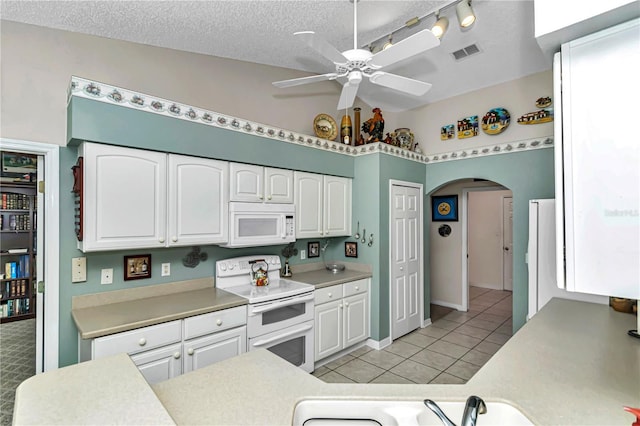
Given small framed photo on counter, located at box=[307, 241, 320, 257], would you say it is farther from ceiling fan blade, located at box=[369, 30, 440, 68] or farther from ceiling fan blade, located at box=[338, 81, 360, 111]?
ceiling fan blade, located at box=[369, 30, 440, 68]

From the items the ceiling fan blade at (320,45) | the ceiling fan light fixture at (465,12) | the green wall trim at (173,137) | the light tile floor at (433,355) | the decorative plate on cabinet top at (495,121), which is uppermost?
the ceiling fan light fixture at (465,12)

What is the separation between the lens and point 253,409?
0.92 meters

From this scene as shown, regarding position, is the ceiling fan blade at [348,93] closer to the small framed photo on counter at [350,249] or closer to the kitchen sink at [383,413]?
the small framed photo on counter at [350,249]

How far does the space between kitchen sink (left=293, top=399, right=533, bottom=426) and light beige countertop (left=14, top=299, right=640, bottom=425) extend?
0.02m

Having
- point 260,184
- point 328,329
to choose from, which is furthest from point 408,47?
point 328,329

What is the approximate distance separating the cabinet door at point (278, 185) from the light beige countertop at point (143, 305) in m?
1.00

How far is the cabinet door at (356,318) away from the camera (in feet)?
11.0

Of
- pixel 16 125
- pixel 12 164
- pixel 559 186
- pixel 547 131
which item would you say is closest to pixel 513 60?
pixel 547 131

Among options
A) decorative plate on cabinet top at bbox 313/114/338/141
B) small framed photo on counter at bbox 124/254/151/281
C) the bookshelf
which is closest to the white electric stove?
small framed photo on counter at bbox 124/254/151/281

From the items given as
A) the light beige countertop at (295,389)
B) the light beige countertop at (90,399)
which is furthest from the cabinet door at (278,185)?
the light beige countertop at (90,399)

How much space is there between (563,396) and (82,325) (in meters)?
2.45

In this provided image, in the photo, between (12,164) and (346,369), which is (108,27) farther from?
(346,369)

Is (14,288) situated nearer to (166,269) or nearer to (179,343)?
(166,269)

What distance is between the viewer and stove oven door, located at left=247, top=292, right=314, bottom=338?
2525 mm
